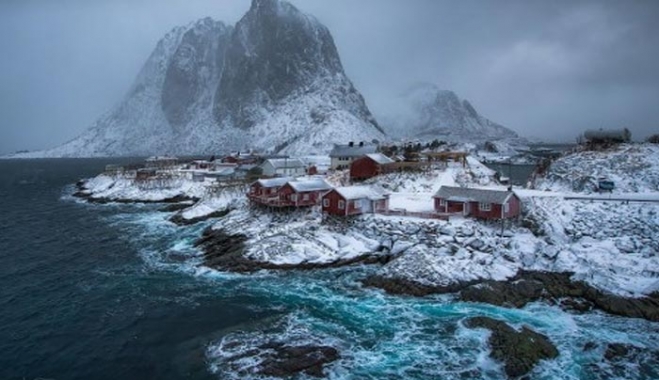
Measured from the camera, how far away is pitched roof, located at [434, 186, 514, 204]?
4694 centimetres

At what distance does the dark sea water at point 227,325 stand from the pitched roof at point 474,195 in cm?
1330

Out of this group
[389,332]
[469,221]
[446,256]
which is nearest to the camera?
[389,332]

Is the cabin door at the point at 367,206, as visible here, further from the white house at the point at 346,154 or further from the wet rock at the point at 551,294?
the white house at the point at 346,154

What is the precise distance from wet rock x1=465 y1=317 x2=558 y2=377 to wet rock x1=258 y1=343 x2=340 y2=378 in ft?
30.8

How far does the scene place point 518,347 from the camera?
28.1 meters

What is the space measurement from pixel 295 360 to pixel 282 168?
2614 inches

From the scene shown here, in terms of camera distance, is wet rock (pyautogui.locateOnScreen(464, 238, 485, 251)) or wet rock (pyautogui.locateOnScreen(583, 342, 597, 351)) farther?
wet rock (pyautogui.locateOnScreen(464, 238, 485, 251))

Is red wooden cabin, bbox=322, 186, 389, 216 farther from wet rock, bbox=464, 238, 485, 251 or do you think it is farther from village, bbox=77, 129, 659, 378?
wet rock, bbox=464, 238, 485, 251

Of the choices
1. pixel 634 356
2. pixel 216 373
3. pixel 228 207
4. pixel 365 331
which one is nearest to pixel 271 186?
pixel 228 207

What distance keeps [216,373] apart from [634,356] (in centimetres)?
2383

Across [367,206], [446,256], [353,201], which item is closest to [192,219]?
[353,201]

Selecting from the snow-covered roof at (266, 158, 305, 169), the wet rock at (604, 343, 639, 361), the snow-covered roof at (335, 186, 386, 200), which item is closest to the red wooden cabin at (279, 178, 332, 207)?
the snow-covered roof at (335, 186, 386, 200)

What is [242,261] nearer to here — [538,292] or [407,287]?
[407,287]

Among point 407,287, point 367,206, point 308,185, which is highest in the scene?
point 308,185
